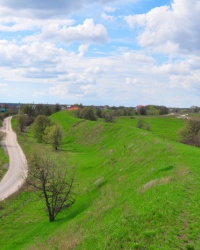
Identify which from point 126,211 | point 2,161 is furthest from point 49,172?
point 2,161

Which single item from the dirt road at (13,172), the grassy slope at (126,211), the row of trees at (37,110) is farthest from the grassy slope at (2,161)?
the row of trees at (37,110)

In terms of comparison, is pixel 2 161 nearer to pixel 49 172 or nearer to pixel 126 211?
pixel 49 172

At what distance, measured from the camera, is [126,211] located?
20.0 m

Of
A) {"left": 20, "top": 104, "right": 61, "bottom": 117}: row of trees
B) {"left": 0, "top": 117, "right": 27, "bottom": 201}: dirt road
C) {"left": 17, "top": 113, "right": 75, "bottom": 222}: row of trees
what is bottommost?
{"left": 0, "top": 117, "right": 27, "bottom": 201}: dirt road

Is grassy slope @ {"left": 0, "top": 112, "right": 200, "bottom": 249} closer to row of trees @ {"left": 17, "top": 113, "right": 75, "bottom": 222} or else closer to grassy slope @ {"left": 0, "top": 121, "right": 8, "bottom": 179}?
row of trees @ {"left": 17, "top": 113, "right": 75, "bottom": 222}

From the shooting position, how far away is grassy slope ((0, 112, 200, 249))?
1507 cm

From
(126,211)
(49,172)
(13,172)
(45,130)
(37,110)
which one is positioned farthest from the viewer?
(37,110)

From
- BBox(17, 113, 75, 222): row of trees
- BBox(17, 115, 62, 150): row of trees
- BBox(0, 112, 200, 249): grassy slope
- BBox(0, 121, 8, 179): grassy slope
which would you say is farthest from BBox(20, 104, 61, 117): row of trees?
BBox(0, 112, 200, 249): grassy slope

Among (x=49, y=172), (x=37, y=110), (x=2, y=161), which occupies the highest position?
(x=37, y=110)

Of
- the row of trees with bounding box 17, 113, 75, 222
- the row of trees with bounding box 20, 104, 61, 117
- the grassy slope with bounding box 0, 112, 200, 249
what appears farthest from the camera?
the row of trees with bounding box 20, 104, 61, 117

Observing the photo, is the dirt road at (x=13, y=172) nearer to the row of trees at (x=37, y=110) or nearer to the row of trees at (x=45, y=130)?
the row of trees at (x=45, y=130)

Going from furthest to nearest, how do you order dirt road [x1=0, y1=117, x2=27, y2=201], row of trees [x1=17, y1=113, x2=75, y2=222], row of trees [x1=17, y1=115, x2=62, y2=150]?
1. row of trees [x1=17, y1=115, x2=62, y2=150]
2. dirt road [x1=0, y1=117, x2=27, y2=201]
3. row of trees [x1=17, y1=113, x2=75, y2=222]

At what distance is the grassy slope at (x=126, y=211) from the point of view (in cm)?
1507

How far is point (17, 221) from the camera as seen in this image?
105ft
